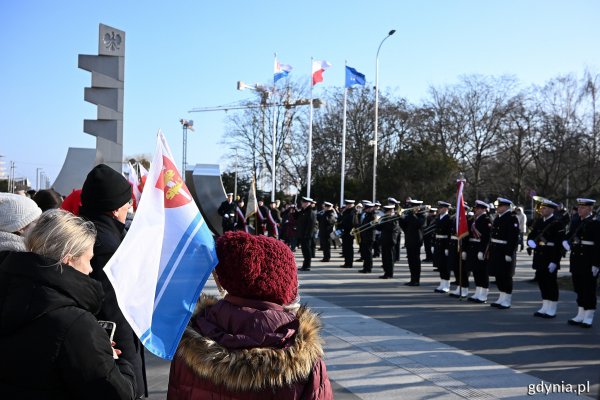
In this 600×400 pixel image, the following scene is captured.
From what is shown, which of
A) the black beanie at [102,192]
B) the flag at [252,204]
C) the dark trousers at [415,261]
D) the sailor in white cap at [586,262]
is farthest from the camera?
the flag at [252,204]

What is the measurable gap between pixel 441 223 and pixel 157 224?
11.4 m

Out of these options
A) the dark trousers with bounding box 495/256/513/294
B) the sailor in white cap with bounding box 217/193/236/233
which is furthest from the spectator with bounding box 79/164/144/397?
the sailor in white cap with bounding box 217/193/236/233

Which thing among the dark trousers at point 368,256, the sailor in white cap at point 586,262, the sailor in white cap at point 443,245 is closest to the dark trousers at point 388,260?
the dark trousers at point 368,256

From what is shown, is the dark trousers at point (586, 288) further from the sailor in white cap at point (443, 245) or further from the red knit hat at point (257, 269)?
the red knit hat at point (257, 269)

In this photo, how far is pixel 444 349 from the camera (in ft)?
25.3

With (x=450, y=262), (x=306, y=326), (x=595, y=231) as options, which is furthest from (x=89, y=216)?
(x=450, y=262)

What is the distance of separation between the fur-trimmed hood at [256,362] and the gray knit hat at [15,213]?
206 cm

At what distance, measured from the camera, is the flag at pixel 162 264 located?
2.69 m

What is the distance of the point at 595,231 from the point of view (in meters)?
9.27

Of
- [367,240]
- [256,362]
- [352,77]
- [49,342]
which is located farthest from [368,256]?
[352,77]

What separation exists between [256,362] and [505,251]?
9.73m

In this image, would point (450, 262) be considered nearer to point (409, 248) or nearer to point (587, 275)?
point (409, 248)

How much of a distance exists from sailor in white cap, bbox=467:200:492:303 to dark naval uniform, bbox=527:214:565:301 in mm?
1365

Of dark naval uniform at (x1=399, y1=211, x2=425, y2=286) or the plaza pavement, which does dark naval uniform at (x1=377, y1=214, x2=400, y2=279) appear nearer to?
dark naval uniform at (x1=399, y1=211, x2=425, y2=286)
